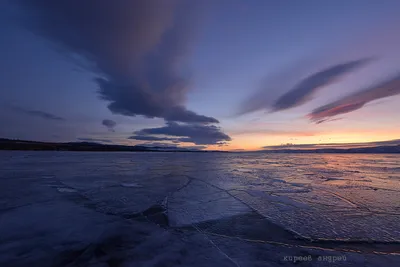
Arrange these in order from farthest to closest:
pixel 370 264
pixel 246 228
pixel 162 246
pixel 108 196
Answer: pixel 108 196
pixel 246 228
pixel 162 246
pixel 370 264

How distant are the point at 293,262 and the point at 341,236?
1496 millimetres

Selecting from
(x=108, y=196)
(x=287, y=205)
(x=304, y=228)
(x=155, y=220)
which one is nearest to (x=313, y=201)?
(x=287, y=205)

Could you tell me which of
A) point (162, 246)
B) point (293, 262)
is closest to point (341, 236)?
point (293, 262)

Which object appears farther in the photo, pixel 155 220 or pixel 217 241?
pixel 155 220

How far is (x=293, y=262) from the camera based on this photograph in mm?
2750

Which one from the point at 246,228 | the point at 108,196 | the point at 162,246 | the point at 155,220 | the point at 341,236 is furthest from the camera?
the point at 108,196

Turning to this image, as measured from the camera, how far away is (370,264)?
2.70 meters

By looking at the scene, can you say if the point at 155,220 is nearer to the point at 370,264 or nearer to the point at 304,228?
the point at 304,228

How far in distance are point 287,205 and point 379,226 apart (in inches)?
76.6

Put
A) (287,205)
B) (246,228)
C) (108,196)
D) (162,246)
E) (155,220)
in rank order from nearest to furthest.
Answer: (162,246) → (246,228) → (155,220) → (287,205) → (108,196)

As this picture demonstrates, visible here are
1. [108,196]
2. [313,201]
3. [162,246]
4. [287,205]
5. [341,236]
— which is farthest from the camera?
[108,196]

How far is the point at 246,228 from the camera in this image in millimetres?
3965

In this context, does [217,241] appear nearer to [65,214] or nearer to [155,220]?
[155,220]

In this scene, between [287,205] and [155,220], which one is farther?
[287,205]
